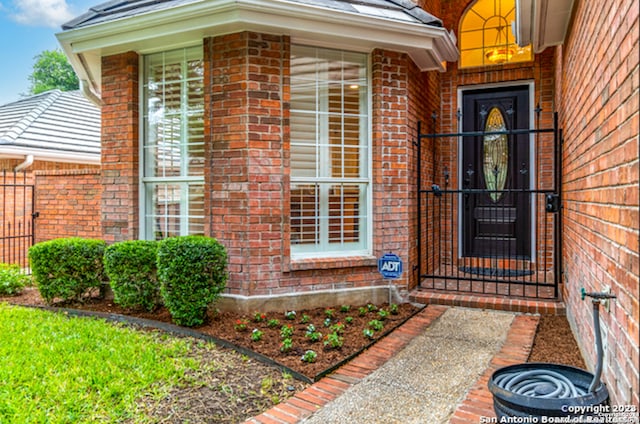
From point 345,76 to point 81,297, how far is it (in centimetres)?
419

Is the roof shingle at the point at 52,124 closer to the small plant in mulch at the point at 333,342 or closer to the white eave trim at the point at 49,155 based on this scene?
the white eave trim at the point at 49,155

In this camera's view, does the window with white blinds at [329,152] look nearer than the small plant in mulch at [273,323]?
No

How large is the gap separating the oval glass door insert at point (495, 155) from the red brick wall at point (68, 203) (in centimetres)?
625

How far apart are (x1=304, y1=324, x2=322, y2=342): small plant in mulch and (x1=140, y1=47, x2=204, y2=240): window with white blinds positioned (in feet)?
6.23

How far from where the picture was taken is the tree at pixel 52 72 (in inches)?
1288

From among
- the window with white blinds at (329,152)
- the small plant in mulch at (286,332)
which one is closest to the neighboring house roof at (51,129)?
the window with white blinds at (329,152)

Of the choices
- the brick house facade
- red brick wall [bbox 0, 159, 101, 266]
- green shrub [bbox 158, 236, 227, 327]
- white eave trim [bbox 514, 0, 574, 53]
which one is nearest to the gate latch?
the brick house facade

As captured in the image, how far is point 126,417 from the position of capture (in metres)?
2.69

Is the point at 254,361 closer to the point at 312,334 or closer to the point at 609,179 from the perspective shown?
the point at 312,334

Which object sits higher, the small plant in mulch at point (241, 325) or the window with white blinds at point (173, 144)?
the window with white blinds at point (173, 144)

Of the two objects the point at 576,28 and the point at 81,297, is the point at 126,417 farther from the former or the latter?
the point at 576,28

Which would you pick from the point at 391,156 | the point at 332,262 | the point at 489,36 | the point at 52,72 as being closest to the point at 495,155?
the point at 489,36

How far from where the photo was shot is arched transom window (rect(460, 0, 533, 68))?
6.73 m

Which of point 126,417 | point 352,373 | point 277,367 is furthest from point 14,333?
point 352,373
